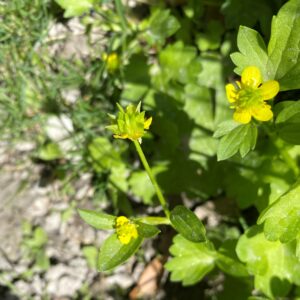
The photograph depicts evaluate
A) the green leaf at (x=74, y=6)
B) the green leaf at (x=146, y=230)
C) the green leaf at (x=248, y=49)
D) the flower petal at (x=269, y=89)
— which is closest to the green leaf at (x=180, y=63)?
the green leaf at (x=74, y=6)

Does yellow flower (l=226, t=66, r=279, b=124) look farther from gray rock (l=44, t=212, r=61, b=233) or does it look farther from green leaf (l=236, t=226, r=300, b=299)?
gray rock (l=44, t=212, r=61, b=233)

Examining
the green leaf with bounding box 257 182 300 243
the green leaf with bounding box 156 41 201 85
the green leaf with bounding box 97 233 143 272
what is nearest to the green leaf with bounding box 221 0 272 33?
the green leaf with bounding box 156 41 201 85

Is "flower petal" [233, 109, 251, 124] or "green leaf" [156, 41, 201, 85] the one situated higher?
"flower petal" [233, 109, 251, 124]

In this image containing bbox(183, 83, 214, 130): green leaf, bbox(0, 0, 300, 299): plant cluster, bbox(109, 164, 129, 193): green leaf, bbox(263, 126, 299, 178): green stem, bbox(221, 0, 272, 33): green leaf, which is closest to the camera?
bbox(0, 0, 300, 299): plant cluster

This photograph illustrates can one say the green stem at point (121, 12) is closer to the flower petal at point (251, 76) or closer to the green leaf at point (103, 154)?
the green leaf at point (103, 154)

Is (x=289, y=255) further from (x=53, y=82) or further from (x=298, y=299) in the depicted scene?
(x=53, y=82)

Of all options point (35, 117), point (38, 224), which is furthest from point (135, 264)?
point (35, 117)
